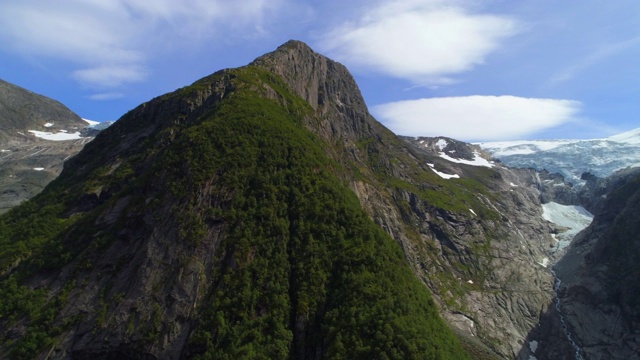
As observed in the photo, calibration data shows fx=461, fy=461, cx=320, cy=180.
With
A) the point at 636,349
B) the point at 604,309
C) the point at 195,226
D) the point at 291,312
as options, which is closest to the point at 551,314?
the point at 604,309

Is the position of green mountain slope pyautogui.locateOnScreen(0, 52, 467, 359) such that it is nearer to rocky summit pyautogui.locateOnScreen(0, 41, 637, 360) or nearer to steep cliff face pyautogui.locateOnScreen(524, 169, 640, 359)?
rocky summit pyautogui.locateOnScreen(0, 41, 637, 360)

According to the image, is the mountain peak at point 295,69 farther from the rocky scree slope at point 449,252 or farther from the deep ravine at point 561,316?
the deep ravine at point 561,316

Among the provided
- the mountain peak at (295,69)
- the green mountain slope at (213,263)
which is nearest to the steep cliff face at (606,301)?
the green mountain slope at (213,263)

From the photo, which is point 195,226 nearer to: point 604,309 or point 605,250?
point 604,309

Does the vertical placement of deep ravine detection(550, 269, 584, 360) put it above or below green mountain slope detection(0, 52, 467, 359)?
below

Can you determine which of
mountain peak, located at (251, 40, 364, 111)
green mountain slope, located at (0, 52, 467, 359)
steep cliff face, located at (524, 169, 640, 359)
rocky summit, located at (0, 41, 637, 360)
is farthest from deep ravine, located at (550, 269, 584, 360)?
mountain peak, located at (251, 40, 364, 111)
